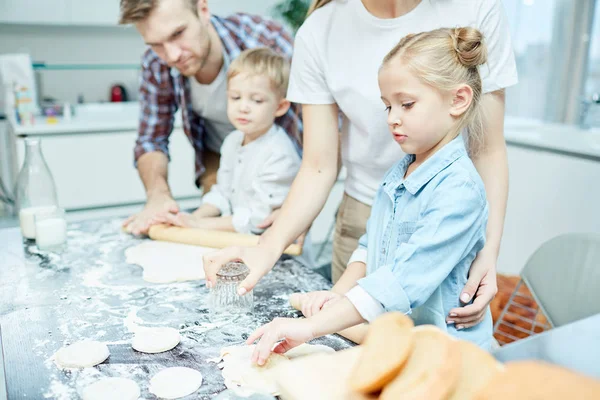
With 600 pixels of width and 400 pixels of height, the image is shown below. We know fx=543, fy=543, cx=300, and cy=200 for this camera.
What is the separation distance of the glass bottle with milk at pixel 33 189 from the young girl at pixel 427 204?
0.86m

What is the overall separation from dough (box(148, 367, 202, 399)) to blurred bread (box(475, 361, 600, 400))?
0.42m

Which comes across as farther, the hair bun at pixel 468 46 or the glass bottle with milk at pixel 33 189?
the glass bottle with milk at pixel 33 189

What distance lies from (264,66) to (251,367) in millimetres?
966

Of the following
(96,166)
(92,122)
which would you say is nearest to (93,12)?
(92,122)

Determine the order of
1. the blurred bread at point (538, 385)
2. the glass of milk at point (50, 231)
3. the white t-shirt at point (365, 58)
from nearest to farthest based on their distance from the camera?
1. the blurred bread at point (538, 385)
2. the white t-shirt at point (365, 58)
3. the glass of milk at point (50, 231)

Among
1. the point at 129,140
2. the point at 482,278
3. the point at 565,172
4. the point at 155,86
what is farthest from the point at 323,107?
the point at 129,140

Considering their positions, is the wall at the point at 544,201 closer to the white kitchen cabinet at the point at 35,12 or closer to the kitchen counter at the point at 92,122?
the kitchen counter at the point at 92,122

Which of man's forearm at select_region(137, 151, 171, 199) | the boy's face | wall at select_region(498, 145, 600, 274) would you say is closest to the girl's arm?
the boy's face

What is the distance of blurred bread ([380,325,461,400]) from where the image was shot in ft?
1.61

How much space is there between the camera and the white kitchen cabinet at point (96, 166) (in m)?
2.91

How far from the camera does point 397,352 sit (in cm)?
53

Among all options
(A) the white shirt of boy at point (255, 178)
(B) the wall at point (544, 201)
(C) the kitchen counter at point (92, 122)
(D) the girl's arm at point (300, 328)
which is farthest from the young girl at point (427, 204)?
(C) the kitchen counter at point (92, 122)

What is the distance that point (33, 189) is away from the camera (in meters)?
1.44

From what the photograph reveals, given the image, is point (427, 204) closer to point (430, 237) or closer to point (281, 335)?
point (430, 237)
